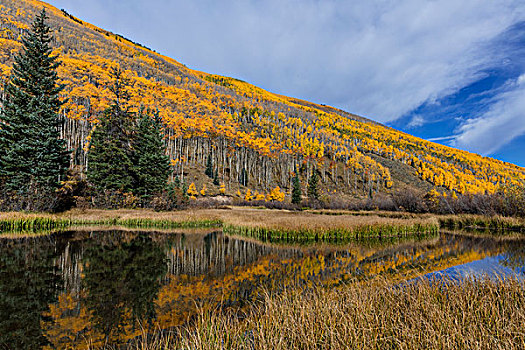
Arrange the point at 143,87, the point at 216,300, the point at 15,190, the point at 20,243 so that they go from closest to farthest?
1. the point at 216,300
2. the point at 20,243
3. the point at 15,190
4. the point at 143,87

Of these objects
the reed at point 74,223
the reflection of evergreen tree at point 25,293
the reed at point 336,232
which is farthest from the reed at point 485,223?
the reflection of evergreen tree at point 25,293

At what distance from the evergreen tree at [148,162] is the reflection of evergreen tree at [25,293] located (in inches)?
941

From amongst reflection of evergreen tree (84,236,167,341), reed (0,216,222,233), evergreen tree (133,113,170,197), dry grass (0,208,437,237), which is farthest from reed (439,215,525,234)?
evergreen tree (133,113,170,197)

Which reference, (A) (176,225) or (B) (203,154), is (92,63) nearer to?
(B) (203,154)

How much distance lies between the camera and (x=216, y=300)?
23.4 ft

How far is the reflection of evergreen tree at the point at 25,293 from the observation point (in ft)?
16.1

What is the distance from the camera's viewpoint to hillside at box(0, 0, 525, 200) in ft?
277

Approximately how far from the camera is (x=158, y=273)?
9992 millimetres

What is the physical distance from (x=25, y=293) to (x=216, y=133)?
3948 inches

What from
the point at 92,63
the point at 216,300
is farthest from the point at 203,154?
the point at 216,300

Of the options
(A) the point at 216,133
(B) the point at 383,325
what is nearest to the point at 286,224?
(B) the point at 383,325

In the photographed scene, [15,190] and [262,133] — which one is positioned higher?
[262,133]

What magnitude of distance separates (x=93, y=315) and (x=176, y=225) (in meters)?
21.7

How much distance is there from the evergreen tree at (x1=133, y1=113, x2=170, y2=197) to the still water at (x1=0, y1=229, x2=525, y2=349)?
20035 millimetres
